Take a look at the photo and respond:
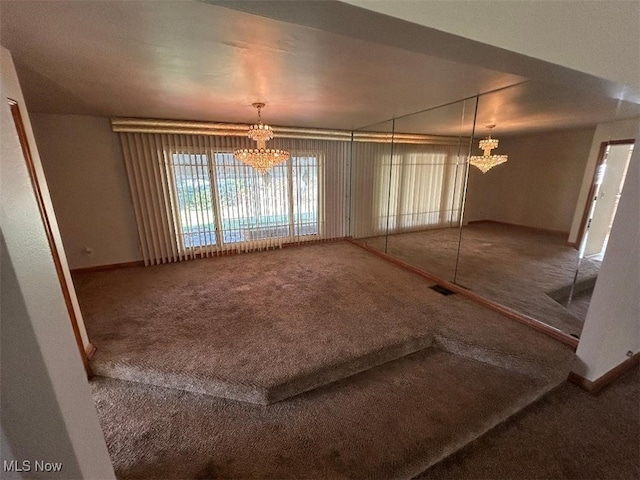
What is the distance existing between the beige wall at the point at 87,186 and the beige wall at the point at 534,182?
16.8 feet

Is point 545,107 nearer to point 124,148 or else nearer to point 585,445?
point 585,445

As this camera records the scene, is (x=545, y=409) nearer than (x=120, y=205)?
Yes

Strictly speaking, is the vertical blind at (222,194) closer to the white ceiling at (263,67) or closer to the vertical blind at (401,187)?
the vertical blind at (401,187)

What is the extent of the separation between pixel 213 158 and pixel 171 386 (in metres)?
3.36

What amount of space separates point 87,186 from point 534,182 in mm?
6304

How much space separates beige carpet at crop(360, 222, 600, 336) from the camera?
2.56m

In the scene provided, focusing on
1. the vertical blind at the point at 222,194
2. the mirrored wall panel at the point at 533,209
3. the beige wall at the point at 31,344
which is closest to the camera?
the beige wall at the point at 31,344

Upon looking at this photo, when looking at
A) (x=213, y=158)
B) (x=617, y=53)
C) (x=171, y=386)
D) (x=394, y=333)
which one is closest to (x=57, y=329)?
(x=171, y=386)

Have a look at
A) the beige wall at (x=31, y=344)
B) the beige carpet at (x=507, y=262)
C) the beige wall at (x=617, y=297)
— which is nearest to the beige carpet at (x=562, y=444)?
the beige wall at (x=617, y=297)

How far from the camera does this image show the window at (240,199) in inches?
158

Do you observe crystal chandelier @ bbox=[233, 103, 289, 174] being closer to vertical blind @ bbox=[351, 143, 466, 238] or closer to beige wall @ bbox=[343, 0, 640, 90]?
beige wall @ bbox=[343, 0, 640, 90]

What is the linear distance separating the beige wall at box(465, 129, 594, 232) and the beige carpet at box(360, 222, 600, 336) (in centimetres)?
28

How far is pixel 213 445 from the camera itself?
4.80ft

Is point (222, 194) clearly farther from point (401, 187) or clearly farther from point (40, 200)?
point (401, 187)
